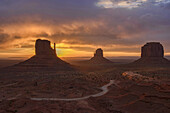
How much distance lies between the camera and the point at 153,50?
129375 millimetres

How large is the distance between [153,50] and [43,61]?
98.8 metres

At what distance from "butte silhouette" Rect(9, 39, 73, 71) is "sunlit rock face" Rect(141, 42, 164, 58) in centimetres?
7584

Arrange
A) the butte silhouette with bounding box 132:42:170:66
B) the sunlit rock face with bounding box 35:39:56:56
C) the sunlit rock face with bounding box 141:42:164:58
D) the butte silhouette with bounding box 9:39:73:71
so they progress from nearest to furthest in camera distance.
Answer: the butte silhouette with bounding box 9:39:73:71, the sunlit rock face with bounding box 35:39:56:56, the butte silhouette with bounding box 132:42:170:66, the sunlit rock face with bounding box 141:42:164:58

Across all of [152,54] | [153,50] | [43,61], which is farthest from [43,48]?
[153,50]

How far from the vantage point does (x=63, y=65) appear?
103 meters

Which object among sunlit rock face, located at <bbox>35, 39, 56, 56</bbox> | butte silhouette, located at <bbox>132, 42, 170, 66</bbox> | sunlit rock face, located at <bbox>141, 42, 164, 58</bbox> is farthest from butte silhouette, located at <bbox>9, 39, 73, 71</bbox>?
sunlit rock face, located at <bbox>141, 42, 164, 58</bbox>

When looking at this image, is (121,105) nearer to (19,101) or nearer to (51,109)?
(51,109)

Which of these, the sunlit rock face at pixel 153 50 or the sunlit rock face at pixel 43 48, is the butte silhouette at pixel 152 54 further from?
the sunlit rock face at pixel 43 48

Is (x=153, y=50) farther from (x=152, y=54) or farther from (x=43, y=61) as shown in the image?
(x=43, y=61)

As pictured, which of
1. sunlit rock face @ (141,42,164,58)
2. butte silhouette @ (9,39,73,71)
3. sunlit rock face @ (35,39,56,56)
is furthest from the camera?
sunlit rock face @ (141,42,164,58)

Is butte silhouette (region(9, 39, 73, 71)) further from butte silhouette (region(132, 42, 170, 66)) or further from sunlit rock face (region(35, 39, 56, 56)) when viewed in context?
butte silhouette (region(132, 42, 170, 66))

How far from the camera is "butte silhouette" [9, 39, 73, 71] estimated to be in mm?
→ 94456

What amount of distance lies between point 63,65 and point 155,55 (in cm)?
8534

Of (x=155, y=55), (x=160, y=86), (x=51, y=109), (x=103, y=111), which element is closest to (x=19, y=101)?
(x=51, y=109)
